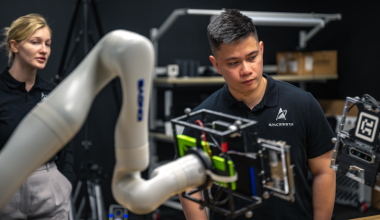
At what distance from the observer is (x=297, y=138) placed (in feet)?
4.22

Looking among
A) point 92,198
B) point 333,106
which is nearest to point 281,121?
point 92,198

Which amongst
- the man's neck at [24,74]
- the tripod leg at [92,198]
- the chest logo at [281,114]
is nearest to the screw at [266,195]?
the chest logo at [281,114]

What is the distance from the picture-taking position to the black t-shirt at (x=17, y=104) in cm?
173

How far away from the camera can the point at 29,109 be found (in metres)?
1.79

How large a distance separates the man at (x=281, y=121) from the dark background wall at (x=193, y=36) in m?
2.43

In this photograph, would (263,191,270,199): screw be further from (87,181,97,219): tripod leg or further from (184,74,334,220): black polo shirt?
(87,181,97,219): tripod leg

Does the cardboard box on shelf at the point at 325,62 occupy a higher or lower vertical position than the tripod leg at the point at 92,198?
higher

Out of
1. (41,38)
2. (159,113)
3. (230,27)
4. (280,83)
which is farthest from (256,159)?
(159,113)

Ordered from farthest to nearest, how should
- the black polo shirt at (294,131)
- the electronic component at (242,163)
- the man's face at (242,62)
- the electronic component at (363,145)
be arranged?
the black polo shirt at (294,131) < the man's face at (242,62) < the electronic component at (363,145) < the electronic component at (242,163)

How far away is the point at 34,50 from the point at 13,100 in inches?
10.9

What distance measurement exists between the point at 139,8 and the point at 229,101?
264 centimetres

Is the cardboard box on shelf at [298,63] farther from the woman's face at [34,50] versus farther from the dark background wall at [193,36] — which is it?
the woman's face at [34,50]

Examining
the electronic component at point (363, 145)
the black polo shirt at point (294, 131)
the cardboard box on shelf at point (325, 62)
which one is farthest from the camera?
the cardboard box on shelf at point (325, 62)

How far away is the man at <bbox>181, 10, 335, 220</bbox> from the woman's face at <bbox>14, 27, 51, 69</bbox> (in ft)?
3.20
